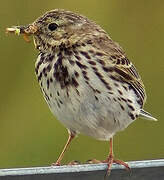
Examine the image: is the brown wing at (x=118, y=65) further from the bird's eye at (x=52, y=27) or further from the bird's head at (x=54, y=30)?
the bird's eye at (x=52, y=27)

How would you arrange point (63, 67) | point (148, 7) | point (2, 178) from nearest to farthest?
point (2, 178) → point (63, 67) → point (148, 7)

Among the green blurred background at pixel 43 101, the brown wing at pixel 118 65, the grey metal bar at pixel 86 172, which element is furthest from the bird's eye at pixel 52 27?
the green blurred background at pixel 43 101

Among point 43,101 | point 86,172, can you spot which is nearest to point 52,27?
point 86,172

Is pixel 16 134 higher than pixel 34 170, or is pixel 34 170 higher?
pixel 34 170

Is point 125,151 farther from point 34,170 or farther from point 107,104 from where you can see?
point 34,170

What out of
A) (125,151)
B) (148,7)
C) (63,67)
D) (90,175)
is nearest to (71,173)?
(90,175)

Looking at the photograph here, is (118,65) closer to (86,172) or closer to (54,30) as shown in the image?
(54,30)
